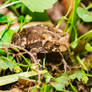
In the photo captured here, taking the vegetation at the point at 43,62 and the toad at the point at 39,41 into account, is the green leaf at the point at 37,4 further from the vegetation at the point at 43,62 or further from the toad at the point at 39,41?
the toad at the point at 39,41

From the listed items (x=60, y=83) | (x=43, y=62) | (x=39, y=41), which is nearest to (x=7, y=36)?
(x=39, y=41)

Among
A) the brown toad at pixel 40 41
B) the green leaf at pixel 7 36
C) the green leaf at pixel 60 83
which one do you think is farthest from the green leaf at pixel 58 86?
the green leaf at pixel 7 36

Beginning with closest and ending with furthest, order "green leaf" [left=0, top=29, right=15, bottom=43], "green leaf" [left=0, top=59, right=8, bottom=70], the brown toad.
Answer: "green leaf" [left=0, top=59, right=8, bottom=70]
"green leaf" [left=0, top=29, right=15, bottom=43]
the brown toad

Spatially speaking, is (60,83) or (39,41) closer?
(60,83)

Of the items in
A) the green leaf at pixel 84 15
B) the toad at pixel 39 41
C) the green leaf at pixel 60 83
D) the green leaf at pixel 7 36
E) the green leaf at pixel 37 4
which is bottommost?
the green leaf at pixel 60 83

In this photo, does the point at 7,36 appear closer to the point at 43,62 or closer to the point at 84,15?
the point at 43,62

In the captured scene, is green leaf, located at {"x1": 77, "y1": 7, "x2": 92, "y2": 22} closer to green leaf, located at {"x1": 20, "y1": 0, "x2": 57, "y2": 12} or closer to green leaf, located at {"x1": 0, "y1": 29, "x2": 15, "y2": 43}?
green leaf, located at {"x1": 20, "y1": 0, "x2": 57, "y2": 12}

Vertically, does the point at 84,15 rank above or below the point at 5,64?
above

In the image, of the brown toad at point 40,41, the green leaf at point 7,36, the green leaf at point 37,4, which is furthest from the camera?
the brown toad at point 40,41

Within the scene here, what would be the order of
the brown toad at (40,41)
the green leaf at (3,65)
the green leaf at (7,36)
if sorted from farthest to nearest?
the brown toad at (40,41) < the green leaf at (7,36) < the green leaf at (3,65)

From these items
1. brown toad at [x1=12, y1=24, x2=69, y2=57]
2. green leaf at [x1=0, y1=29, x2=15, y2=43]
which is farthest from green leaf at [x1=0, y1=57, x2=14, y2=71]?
brown toad at [x1=12, y1=24, x2=69, y2=57]

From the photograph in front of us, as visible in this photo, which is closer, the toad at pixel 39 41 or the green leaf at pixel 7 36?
the green leaf at pixel 7 36
